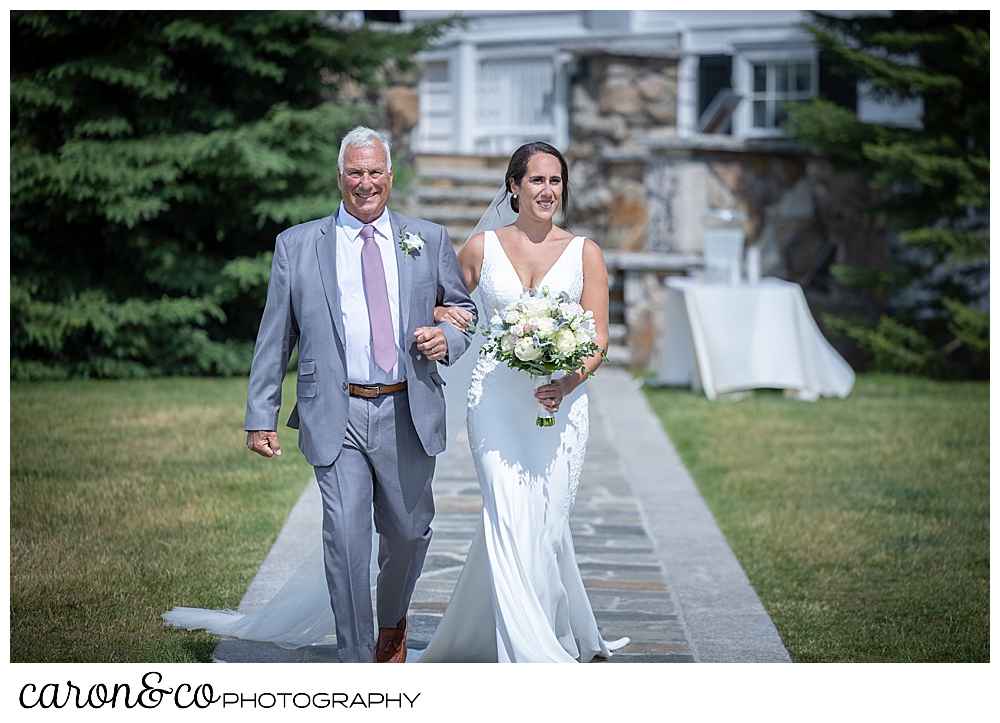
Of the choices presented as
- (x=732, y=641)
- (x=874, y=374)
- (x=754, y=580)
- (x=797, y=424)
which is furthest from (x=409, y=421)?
(x=874, y=374)

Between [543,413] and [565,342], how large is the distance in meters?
0.36

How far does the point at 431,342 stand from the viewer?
3.49 m

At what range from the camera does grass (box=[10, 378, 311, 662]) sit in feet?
14.0

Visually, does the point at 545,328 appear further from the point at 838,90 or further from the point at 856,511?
the point at 838,90

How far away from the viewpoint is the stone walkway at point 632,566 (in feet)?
13.6

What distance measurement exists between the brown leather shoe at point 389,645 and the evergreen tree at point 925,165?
31.1 ft

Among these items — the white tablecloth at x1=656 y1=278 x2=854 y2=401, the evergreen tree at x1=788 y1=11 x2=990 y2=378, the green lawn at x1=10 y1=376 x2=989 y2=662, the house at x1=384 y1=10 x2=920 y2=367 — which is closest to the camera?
the green lawn at x1=10 y1=376 x2=989 y2=662

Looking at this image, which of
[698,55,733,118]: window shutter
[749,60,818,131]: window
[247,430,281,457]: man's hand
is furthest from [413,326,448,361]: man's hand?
[698,55,733,118]: window shutter

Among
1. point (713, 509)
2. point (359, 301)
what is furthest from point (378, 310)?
point (713, 509)

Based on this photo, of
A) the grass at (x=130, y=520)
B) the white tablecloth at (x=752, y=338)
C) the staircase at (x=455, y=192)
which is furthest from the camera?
the staircase at (x=455, y=192)

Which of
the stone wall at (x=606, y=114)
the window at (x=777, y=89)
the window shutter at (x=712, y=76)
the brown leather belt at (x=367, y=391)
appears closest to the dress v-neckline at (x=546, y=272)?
the brown leather belt at (x=367, y=391)

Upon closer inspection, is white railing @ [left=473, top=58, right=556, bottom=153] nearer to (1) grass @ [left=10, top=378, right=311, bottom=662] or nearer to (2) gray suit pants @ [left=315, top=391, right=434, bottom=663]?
(1) grass @ [left=10, top=378, right=311, bottom=662]

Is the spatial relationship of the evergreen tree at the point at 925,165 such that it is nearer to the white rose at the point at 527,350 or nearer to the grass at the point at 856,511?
the grass at the point at 856,511

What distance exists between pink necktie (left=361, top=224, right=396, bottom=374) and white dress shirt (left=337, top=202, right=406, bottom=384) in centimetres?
2
